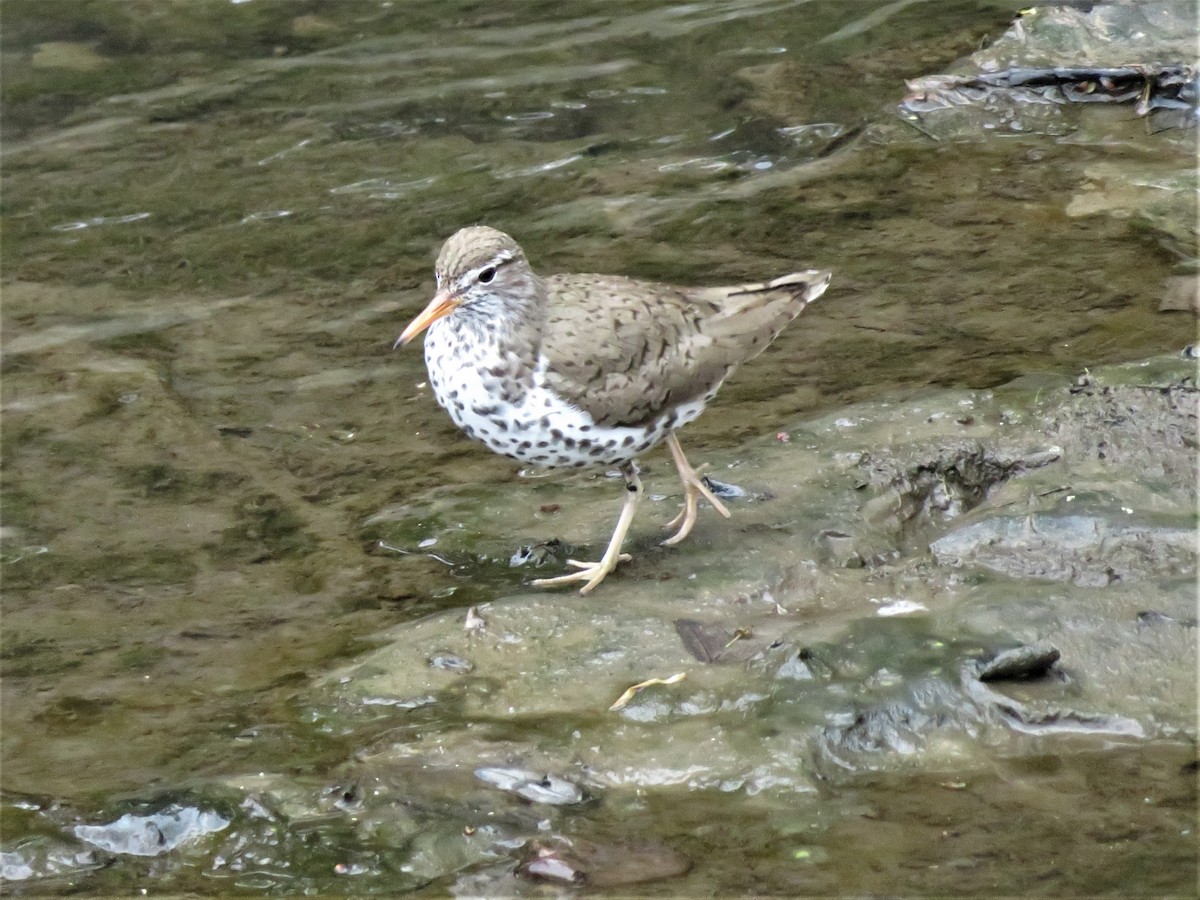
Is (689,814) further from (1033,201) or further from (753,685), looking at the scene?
(1033,201)

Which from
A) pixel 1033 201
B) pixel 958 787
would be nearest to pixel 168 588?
pixel 958 787

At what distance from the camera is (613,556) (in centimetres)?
581

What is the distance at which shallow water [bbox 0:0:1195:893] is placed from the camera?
18.1ft

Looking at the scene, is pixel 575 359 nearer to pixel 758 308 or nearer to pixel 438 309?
pixel 438 309

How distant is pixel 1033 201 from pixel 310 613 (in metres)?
4.90

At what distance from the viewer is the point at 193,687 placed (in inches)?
212

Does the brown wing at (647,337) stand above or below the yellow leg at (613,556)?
above

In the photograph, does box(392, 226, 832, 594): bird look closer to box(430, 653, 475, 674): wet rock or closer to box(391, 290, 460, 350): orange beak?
box(391, 290, 460, 350): orange beak

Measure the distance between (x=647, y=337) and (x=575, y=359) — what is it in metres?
0.35

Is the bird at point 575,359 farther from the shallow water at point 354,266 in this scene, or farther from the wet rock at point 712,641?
the shallow water at point 354,266

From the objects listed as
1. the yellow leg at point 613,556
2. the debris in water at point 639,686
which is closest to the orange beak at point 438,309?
the yellow leg at point 613,556

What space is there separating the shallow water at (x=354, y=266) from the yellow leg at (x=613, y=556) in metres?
0.30

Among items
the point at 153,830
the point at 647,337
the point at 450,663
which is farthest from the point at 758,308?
the point at 153,830

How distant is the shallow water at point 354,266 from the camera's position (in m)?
5.53
